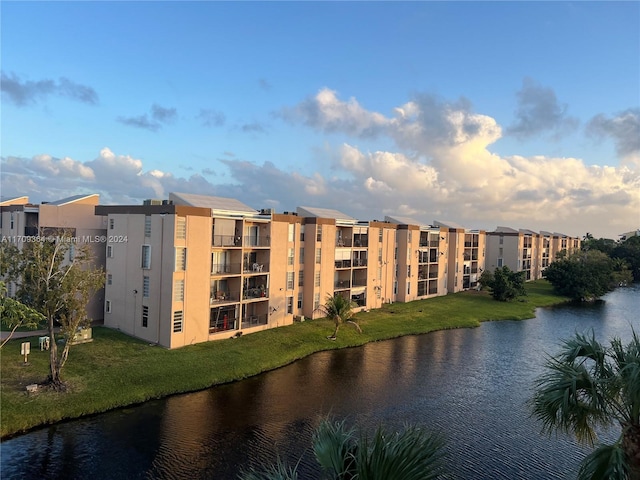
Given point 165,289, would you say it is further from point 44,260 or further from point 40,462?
point 40,462

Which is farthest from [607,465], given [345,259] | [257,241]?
[345,259]

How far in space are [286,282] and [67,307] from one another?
19.4m

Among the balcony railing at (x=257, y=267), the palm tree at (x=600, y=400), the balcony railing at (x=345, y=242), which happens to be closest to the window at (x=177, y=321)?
the balcony railing at (x=257, y=267)

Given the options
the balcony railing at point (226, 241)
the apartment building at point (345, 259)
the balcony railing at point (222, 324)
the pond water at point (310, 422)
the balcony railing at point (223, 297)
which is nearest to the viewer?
the pond water at point (310, 422)

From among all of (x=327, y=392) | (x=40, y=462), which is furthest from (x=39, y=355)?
(x=327, y=392)

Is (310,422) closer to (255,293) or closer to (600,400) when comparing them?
(600,400)

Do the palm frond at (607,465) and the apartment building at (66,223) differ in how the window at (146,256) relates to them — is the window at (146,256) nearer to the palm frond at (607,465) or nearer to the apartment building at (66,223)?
the apartment building at (66,223)

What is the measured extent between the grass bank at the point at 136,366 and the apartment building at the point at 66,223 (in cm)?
557

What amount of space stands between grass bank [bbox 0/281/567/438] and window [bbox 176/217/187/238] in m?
7.33

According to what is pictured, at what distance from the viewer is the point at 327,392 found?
25.4 meters

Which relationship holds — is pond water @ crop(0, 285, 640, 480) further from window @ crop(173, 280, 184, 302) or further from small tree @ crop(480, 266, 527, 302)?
small tree @ crop(480, 266, 527, 302)

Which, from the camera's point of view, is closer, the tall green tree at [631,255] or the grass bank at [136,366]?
the grass bank at [136,366]

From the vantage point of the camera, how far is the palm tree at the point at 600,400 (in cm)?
894

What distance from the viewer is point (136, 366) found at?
2505 centimetres
